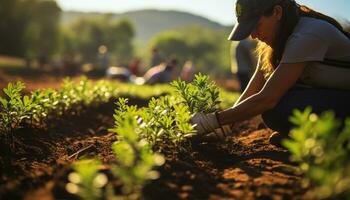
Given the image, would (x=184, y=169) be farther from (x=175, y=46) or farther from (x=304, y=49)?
(x=175, y=46)

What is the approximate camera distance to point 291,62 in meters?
3.16

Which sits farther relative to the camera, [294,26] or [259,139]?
[259,139]

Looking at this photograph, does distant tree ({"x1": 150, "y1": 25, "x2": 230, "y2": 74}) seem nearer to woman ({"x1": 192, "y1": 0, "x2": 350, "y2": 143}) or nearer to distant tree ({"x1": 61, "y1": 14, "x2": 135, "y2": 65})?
distant tree ({"x1": 61, "y1": 14, "x2": 135, "y2": 65})

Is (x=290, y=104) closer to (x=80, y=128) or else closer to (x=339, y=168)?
(x=339, y=168)

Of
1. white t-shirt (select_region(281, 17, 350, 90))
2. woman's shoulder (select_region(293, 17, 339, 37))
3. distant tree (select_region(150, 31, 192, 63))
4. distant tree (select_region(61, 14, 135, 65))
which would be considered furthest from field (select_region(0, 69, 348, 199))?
distant tree (select_region(150, 31, 192, 63))

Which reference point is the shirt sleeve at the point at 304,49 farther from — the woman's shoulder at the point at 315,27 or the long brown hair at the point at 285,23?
the long brown hair at the point at 285,23

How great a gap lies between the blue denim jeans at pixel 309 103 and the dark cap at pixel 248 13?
2.23 ft

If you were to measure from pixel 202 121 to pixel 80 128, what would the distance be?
93.1 inches

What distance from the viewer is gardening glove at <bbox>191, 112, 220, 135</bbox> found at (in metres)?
3.44

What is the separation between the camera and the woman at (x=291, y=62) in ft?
10.4

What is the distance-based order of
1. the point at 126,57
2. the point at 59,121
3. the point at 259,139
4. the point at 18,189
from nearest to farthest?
the point at 18,189, the point at 259,139, the point at 59,121, the point at 126,57

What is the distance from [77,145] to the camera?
401cm

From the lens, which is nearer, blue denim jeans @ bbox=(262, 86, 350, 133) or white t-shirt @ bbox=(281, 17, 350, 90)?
white t-shirt @ bbox=(281, 17, 350, 90)

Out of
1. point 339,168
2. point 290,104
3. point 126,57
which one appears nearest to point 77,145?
point 290,104
